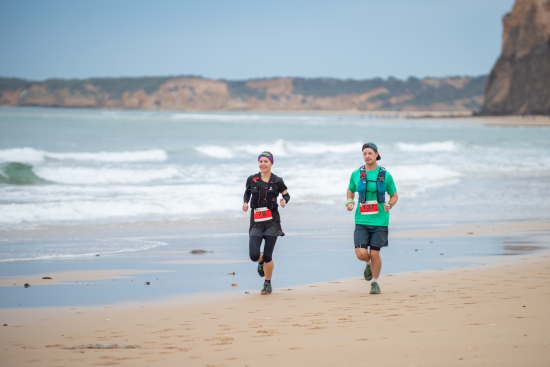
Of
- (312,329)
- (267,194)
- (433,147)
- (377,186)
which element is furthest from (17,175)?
(433,147)

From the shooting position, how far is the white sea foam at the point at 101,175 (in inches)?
872

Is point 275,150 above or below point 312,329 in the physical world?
above

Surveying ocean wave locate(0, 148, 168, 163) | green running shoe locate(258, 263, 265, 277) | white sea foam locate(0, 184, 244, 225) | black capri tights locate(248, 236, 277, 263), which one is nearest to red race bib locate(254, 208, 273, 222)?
black capri tights locate(248, 236, 277, 263)

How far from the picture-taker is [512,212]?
16391 millimetres

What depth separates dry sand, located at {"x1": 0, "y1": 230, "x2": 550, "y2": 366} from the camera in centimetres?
527

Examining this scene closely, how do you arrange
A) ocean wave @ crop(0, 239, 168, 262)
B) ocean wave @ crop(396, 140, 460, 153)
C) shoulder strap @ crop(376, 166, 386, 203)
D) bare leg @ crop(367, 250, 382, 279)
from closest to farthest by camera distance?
1. shoulder strap @ crop(376, 166, 386, 203)
2. bare leg @ crop(367, 250, 382, 279)
3. ocean wave @ crop(0, 239, 168, 262)
4. ocean wave @ crop(396, 140, 460, 153)

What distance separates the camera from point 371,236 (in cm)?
802

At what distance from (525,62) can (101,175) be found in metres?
87.5

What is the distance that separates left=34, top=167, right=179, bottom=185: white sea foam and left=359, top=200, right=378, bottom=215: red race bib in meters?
14.4

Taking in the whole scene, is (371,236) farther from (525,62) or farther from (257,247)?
(525,62)

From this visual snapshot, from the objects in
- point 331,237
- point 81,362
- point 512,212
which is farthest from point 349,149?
point 81,362

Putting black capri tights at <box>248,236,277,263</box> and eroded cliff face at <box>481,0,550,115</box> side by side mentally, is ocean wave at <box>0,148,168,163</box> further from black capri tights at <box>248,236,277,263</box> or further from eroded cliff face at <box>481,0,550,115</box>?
eroded cliff face at <box>481,0,550,115</box>

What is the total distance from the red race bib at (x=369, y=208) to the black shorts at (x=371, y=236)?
155 mm

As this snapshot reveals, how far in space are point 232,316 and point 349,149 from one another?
3671 cm
